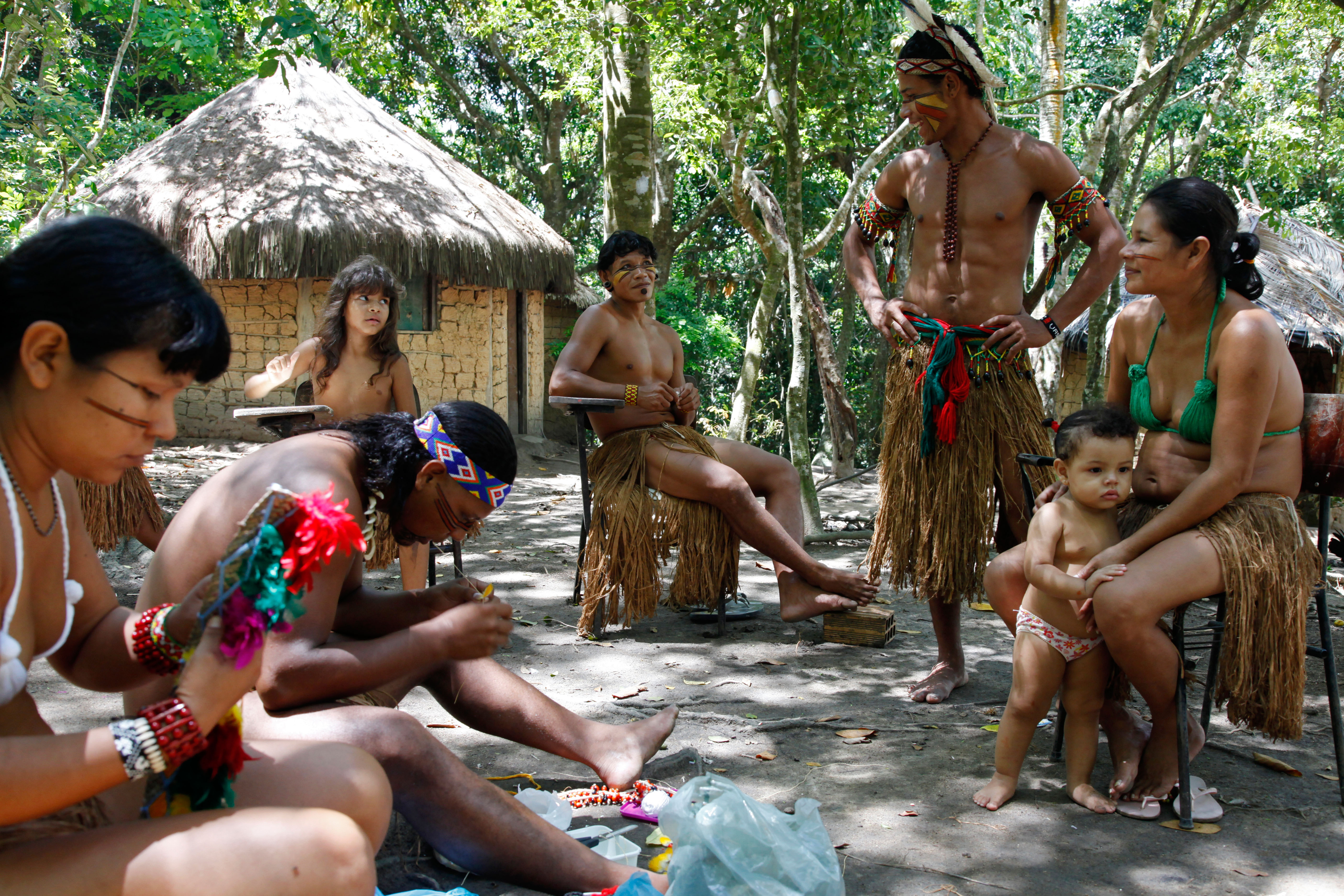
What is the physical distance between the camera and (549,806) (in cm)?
246

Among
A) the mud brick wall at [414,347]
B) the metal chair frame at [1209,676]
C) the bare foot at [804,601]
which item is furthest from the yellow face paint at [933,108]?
the mud brick wall at [414,347]

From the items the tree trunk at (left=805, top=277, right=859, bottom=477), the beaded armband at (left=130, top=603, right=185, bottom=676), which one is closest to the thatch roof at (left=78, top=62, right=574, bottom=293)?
the tree trunk at (left=805, top=277, right=859, bottom=477)

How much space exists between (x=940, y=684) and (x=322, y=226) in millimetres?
8059

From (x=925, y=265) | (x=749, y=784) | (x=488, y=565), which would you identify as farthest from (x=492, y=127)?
(x=749, y=784)

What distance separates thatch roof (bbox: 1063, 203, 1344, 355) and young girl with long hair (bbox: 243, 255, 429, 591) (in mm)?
4385

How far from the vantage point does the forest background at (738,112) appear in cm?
666

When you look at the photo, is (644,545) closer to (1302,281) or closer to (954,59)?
(954,59)

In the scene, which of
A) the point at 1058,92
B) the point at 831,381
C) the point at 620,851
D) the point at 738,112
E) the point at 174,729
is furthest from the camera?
the point at 831,381

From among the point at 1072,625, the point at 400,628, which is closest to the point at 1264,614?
the point at 1072,625

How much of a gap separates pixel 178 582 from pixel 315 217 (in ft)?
28.0

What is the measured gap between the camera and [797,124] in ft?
20.2

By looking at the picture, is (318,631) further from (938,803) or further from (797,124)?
(797,124)

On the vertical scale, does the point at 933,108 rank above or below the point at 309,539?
above

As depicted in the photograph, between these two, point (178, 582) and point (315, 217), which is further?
point (315, 217)
